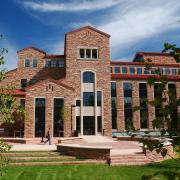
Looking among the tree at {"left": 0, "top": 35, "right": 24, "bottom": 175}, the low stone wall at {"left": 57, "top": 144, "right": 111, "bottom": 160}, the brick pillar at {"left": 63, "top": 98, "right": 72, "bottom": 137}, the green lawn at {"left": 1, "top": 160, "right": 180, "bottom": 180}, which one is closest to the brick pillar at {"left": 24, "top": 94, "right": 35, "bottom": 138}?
the brick pillar at {"left": 63, "top": 98, "right": 72, "bottom": 137}

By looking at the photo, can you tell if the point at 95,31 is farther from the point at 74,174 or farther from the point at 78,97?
the point at 74,174

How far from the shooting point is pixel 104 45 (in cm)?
4581

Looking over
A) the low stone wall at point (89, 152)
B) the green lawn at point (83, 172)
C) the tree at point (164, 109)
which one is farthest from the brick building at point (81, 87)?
the tree at point (164, 109)

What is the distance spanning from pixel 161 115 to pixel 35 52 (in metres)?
49.9

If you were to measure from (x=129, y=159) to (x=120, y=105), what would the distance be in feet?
104

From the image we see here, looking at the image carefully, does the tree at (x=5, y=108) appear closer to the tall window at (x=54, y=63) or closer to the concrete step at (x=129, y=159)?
the concrete step at (x=129, y=159)

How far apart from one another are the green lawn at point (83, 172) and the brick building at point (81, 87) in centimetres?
1999

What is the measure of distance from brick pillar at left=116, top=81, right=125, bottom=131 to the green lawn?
3092 cm

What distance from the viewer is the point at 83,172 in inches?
588

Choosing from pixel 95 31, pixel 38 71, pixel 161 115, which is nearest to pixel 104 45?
pixel 95 31

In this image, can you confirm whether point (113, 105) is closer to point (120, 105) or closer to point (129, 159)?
point (120, 105)

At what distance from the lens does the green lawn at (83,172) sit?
1389 centimetres

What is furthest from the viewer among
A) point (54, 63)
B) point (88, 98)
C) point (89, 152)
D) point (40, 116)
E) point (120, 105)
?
point (54, 63)

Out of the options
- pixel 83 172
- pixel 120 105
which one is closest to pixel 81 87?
pixel 120 105
